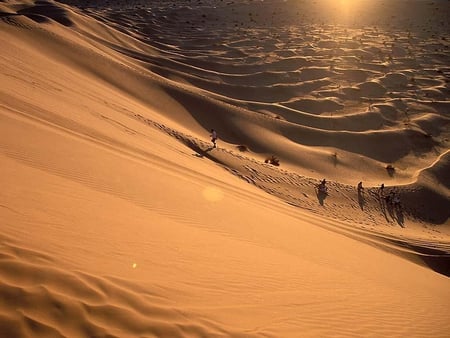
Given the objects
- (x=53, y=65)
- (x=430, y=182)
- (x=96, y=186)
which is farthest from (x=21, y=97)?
(x=430, y=182)

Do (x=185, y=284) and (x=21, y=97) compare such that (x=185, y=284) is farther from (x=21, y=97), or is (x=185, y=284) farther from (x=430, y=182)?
(x=430, y=182)

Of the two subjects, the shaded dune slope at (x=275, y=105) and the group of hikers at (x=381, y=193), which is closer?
the group of hikers at (x=381, y=193)

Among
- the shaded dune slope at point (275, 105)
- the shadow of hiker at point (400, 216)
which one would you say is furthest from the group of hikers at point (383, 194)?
the shaded dune slope at point (275, 105)

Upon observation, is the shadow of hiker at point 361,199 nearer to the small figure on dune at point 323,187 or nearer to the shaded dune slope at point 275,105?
the shaded dune slope at point 275,105

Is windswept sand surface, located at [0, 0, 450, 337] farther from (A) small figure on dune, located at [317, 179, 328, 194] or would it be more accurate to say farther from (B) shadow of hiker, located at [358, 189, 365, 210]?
(A) small figure on dune, located at [317, 179, 328, 194]

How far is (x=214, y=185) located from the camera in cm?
1009

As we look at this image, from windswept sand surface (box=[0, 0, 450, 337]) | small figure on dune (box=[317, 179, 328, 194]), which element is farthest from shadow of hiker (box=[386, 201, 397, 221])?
small figure on dune (box=[317, 179, 328, 194])

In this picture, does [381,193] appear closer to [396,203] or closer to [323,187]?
[396,203]

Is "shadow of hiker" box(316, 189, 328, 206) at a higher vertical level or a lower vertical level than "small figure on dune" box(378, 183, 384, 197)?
lower

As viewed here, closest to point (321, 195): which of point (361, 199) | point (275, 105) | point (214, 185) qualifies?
point (361, 199)

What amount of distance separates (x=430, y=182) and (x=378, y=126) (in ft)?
16.7

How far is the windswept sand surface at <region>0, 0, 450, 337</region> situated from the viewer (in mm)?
3764

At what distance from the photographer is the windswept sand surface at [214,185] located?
3.76m

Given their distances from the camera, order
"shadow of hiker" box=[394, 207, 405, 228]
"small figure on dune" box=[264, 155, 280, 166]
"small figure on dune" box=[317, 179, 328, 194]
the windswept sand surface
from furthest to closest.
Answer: "small figure on dune" box=[264, 155, 280, 166], "small figure on dune" box=[317, 179, 328, 194], "shadow of hiker" box=[394, 207, 405, 228], the windswept sand surface
